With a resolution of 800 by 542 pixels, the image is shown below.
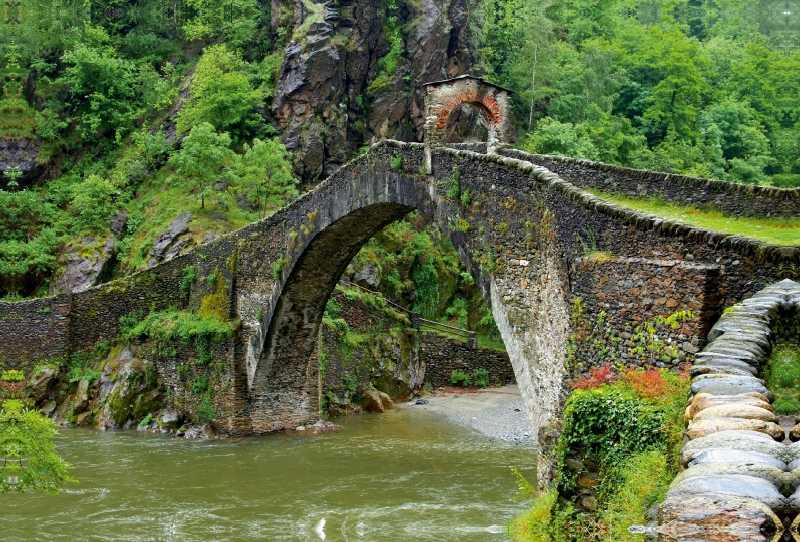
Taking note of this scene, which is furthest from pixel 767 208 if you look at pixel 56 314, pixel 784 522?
pixel 56 314

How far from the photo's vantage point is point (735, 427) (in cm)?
411

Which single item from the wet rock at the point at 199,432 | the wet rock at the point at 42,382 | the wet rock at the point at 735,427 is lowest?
the wet rock at the point at 199,432

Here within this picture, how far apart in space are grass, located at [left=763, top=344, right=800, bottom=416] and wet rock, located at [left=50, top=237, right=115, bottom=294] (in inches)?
942

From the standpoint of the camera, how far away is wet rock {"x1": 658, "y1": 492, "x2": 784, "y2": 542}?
304cm

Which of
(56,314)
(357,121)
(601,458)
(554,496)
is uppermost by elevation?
(357,121)

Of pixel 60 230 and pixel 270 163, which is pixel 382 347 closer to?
pixel 270 163

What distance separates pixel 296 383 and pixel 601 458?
1520 centimetres

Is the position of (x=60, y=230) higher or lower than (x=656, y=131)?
lower

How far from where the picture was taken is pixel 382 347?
81.7 ft

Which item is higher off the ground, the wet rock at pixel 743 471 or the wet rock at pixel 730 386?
the wet rock at pixel 730 386

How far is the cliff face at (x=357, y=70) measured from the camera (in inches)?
1196

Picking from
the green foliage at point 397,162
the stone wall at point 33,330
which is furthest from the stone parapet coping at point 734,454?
the stone wall at point 33,330

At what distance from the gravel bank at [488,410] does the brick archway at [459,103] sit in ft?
27.9

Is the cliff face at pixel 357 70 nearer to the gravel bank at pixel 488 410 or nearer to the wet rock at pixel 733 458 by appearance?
the gravel bank at pixel 488 410
